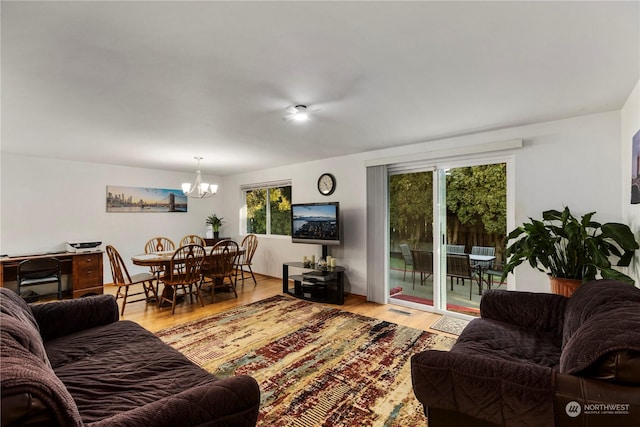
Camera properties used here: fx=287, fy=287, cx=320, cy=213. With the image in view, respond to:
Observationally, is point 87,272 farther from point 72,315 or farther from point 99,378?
point 99,378

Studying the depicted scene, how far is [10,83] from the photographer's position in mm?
2084

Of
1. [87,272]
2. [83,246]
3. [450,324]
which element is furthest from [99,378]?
[83,246]

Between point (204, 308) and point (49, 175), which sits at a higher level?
point (49, 175)

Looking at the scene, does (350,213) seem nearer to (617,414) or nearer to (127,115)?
(127,115)

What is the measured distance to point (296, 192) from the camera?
5.41 metres

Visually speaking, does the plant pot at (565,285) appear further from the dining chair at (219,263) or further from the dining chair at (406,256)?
the dining chair at (219,263)

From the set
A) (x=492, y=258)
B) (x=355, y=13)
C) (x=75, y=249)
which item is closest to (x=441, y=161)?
(x=492, y=258)

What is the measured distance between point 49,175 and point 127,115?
323cm

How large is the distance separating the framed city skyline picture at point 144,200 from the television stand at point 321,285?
3.41 m

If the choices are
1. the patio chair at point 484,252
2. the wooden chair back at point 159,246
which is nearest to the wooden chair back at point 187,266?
the wooden chair back at point 159,246

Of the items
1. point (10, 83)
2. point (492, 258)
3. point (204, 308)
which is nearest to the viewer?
point (10, 83)

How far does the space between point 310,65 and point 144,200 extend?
5.25m

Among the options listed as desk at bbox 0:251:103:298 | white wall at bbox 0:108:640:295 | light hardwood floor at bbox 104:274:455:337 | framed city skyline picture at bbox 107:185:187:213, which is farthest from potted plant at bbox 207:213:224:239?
desk at bbox 0:251:103:298

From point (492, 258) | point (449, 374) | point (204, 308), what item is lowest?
point (204, 308)
